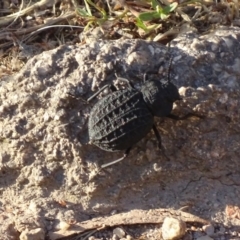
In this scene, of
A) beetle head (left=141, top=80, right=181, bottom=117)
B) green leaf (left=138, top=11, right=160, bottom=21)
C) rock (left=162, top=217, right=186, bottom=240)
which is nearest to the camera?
rock (left=162, top=217, right=186, bottom=240)

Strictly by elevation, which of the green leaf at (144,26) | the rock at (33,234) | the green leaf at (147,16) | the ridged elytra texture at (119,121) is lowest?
the rock at (33,234)

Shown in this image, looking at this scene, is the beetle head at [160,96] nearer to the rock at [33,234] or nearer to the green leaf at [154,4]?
the green leaf at [154,4]

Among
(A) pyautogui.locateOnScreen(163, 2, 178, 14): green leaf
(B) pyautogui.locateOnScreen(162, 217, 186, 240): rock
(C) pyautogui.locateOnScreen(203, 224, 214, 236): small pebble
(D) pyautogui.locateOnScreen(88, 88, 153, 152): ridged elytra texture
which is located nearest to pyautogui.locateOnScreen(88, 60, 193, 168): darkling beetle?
(D) pyautogui.locateOnScreen(88, 88, 153, 152): ridged elytra texture

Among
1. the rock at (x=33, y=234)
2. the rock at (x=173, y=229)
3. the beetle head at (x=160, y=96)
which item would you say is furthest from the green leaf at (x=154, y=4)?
the rock at (x=33, y=234)

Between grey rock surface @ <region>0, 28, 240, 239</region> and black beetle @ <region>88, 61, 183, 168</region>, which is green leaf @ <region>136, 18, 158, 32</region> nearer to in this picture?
grey rock surface @ <region>0, 28, 240, 239</region>

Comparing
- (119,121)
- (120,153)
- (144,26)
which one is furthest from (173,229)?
(144,26)

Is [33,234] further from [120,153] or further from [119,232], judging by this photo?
[120,153]

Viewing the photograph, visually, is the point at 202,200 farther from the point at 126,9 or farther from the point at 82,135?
the point at 126,9
